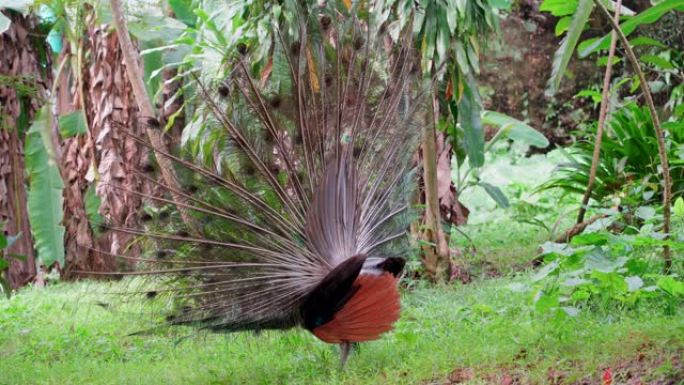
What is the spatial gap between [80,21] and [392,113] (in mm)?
3564

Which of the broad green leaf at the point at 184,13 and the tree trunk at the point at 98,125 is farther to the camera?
the tree trunk at the point at 98,125

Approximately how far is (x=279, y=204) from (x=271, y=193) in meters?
0.07

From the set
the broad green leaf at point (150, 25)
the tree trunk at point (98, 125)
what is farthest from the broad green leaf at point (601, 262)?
the tree trunk at point (98, 125)

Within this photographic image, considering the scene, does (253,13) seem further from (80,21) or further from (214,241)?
(214,241)

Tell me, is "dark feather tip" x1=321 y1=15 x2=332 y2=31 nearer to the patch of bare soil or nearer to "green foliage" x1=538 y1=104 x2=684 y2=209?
the patch of bare soil

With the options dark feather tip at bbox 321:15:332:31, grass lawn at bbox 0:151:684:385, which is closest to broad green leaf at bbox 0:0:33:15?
grass lawn at bbox 0:151:684:385

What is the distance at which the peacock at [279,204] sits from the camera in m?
4.57

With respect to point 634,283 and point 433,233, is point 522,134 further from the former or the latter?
point 634,283

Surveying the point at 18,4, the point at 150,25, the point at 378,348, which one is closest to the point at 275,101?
the point at 378,348

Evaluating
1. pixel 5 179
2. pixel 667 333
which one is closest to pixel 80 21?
pixel 5 179

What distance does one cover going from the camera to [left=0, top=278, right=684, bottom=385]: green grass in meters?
4.21

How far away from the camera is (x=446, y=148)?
800cm

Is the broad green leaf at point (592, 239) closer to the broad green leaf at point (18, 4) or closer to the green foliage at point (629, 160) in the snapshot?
the green foliage at point (629, 160)

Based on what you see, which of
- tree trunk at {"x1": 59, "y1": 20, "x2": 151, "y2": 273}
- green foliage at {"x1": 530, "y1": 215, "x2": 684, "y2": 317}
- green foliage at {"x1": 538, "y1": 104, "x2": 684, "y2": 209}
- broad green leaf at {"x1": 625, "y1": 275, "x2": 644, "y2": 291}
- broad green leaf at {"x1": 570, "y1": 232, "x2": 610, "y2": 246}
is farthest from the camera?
tree trunk at {"x1": 59, "y1": 20, "x2": 151, "y2": 273}
